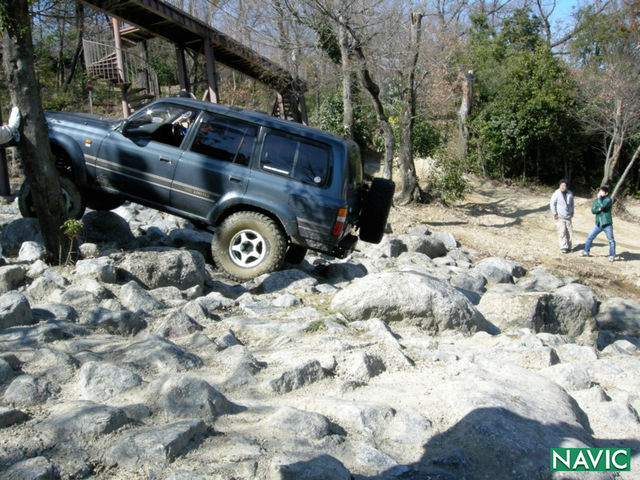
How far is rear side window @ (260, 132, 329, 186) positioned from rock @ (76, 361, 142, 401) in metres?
4.05

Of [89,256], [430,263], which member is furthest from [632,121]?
[89,256]

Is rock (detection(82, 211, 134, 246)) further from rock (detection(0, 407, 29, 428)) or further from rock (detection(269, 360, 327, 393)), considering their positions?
rock (detection(0, 407, 29, 428))

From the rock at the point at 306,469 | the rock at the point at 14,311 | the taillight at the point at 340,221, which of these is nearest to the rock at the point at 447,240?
the taillight at the point at 340,221

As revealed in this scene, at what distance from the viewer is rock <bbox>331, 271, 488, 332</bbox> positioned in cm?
554

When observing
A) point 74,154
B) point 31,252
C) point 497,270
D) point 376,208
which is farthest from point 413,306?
point 497,270

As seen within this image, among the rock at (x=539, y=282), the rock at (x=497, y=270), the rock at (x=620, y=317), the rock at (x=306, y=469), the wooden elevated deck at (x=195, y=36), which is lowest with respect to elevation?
the rock at (x=620, y=317)

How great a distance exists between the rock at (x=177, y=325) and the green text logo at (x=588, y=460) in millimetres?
2994

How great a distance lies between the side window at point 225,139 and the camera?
24.4ft

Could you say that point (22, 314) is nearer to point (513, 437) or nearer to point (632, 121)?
point (513, 437)

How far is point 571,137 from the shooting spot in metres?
23.6

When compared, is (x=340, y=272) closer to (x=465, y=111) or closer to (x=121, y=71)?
(x=121, y=71)

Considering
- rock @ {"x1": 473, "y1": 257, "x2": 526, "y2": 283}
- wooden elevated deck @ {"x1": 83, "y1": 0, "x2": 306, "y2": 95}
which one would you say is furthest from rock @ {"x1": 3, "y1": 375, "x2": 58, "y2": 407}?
wooden elevated deck @ {"x1": 83, "y1": 0, "x2": 306, "y2": 95}

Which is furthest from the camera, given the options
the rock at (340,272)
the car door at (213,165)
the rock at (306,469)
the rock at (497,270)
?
the rock at (497,270)

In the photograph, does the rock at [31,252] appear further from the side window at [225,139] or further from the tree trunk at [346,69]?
the tree trunk at [346,69]
